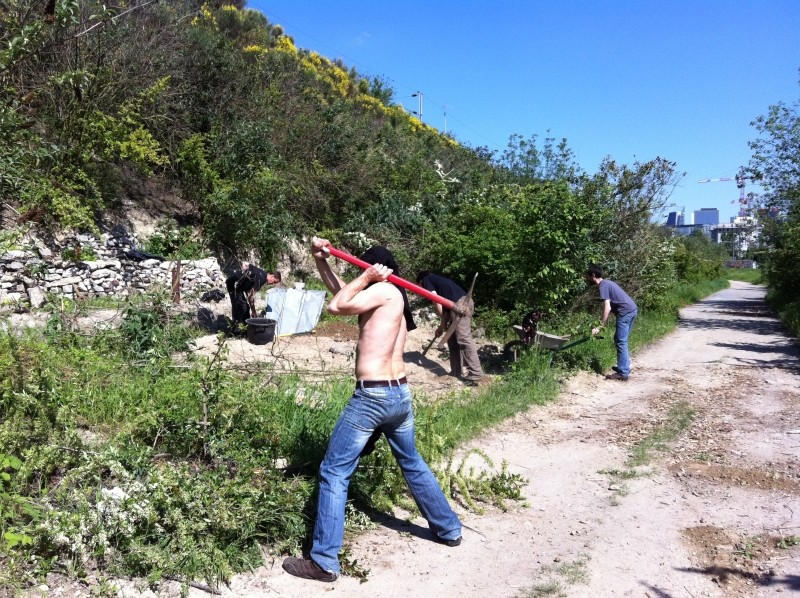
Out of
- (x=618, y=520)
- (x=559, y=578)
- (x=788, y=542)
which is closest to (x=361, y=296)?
(x=559, y=578)

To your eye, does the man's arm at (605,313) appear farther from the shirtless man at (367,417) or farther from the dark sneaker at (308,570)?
the dark sneaker at (308,570)

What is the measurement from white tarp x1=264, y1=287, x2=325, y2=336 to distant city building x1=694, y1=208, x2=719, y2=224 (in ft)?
600

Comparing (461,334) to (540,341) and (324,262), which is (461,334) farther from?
(324,262)

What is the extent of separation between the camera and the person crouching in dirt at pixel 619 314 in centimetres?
973

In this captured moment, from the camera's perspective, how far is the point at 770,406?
8164 millimetres

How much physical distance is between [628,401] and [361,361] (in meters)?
5.72

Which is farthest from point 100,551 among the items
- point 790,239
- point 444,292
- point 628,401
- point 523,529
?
point 790,239

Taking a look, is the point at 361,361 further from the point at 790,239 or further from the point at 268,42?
the point at 268,42

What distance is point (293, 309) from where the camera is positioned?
451 inches

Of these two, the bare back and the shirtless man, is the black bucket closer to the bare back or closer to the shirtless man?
the shirtless man

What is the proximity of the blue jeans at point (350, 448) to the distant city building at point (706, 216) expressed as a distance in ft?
620

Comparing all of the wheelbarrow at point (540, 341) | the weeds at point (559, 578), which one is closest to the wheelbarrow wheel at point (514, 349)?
the wheelbarrow at point (540, 341)

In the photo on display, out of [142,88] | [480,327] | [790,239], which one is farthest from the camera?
[790,239]

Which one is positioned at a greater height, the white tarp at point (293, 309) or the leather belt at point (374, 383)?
the leather belt at point (374, 383)
